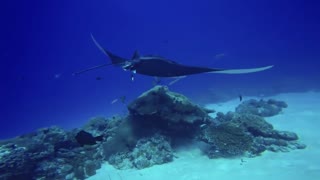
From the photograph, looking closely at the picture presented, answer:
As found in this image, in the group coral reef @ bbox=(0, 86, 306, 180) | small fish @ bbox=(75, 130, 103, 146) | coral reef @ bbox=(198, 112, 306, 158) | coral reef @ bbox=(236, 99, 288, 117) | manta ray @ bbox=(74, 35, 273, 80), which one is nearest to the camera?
manta ray @ bbox=(74, 35, 273, 80)

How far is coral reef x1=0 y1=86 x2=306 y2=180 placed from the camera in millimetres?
8266

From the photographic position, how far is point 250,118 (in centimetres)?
1045

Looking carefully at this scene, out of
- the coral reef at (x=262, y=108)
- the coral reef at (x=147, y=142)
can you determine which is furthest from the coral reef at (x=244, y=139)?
the coral reef at (x=262, y=108)

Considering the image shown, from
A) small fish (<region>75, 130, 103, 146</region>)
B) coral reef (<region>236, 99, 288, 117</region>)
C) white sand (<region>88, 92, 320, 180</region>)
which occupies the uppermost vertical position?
coral reef (<region>236, 99, 288, 117</region>)

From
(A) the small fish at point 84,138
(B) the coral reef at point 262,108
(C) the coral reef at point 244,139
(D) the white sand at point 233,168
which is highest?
(B) the coral reef at point 262,108

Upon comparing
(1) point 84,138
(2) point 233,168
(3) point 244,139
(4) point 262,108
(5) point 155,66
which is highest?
(4) point 262,108

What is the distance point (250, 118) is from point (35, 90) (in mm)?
72411

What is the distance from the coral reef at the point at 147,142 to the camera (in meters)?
8.27

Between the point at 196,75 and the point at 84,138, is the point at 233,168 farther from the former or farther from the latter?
the point at 196,75

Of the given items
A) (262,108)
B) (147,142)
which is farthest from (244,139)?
(262,108)

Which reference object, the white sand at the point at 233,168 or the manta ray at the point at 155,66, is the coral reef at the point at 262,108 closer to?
the white sand at the point at 233,168

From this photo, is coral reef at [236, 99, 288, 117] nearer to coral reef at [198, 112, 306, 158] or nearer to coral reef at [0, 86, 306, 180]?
coral reef at [198, 112, 306, 158]

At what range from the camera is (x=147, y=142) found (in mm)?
9125

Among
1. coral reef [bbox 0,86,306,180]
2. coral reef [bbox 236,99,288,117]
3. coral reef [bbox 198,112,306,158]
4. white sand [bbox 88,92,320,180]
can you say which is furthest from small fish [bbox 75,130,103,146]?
coral reef [bbox 236,99,288,117]
